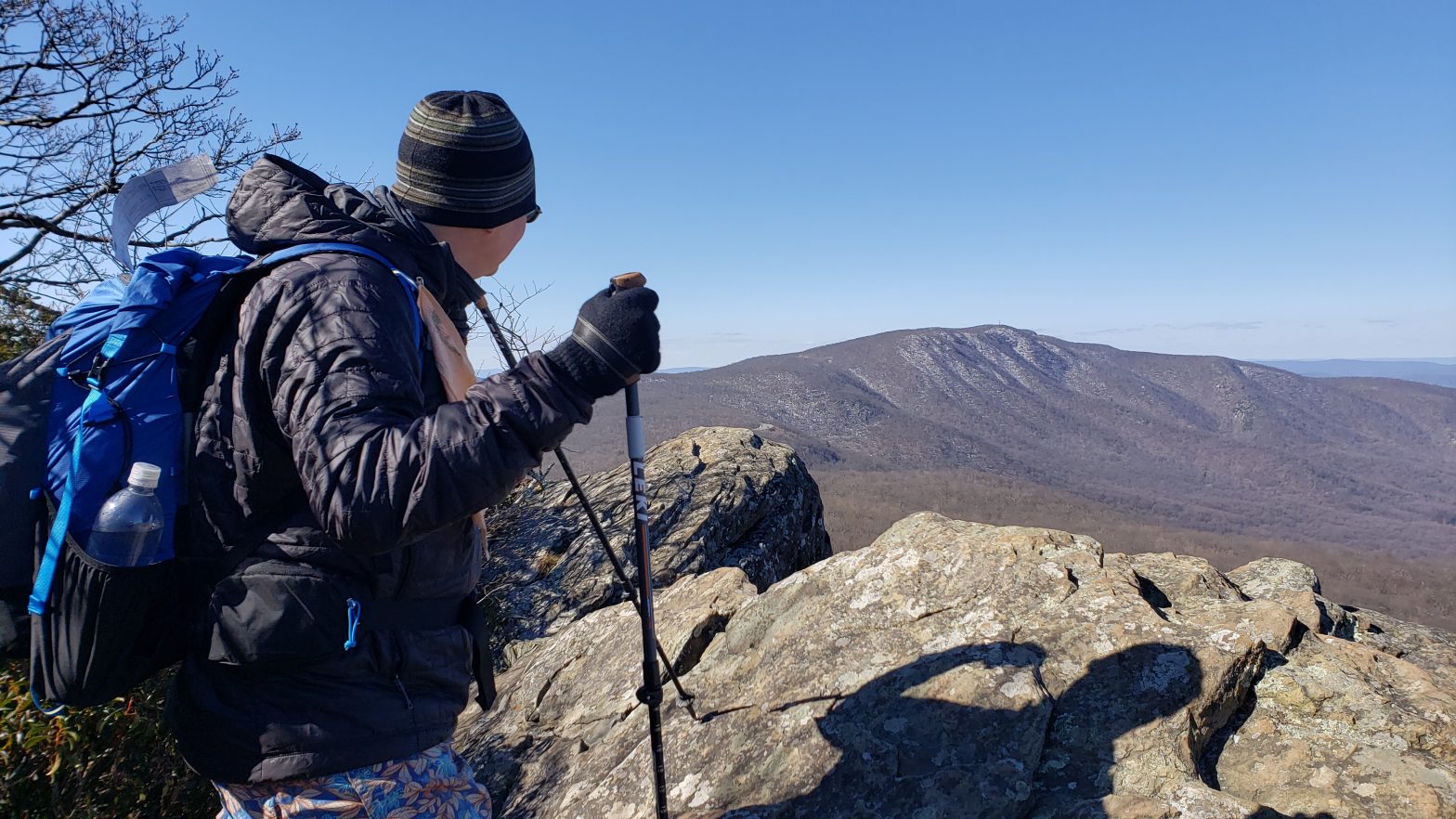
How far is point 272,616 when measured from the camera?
73.3 inches

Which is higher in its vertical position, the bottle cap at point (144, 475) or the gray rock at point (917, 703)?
the bottle cap at point (144, 475)

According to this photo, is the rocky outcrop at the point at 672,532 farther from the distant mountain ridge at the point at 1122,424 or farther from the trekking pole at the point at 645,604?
the distant mountain ridge at the point at 1122,424

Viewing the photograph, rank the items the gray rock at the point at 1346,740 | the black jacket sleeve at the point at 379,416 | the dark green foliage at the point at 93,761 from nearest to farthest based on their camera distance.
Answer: the black jacket sleeve at the point at 379,416
the gray rock at the point at 1346,740
the dark green foliage at the point at 93,761

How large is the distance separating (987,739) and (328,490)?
8.88 feet

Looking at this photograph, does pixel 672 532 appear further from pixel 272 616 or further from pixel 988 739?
pixel 272 616

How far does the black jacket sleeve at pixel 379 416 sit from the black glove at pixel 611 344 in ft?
0.17

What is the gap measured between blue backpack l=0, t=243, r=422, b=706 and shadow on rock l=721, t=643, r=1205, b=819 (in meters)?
2.20

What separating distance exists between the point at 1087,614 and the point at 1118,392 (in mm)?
140882

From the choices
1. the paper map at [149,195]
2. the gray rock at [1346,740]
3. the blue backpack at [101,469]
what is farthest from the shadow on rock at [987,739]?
the paper map at [149,195]

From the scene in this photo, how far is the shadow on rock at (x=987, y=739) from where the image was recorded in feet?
9.55

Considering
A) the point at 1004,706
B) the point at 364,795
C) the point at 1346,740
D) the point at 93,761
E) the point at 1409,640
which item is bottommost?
the point at 93,761

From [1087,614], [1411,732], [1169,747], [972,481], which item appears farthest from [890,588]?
[972,481]

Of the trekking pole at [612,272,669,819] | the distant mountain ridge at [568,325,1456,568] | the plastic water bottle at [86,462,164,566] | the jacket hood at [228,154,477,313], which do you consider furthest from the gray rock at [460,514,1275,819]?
the distant mountain ridge at [568,325,1456,568]

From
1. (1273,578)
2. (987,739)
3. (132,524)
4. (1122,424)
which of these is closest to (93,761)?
(132,524)
